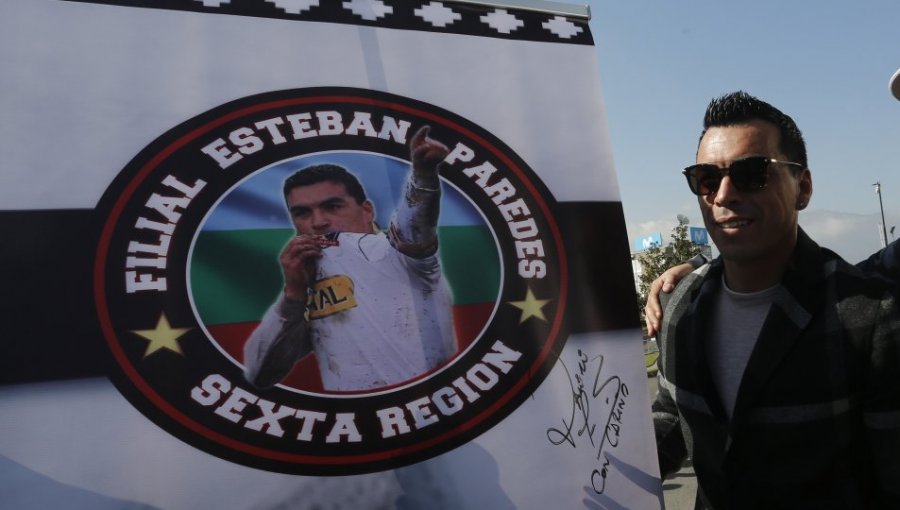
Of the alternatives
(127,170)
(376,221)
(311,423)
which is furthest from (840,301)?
(127,170)

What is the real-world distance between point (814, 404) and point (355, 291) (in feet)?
4.08

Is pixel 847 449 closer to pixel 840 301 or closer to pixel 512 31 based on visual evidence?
pixel 840 301

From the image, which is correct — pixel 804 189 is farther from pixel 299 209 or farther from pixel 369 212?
pixel 299 209

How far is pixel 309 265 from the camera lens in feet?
5.51

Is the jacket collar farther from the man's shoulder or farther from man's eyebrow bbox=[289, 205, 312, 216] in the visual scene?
man's eyebrow bbox=[289, 205, 312, 216]

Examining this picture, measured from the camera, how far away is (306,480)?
1.54 metres

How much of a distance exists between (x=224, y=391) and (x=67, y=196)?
65cm

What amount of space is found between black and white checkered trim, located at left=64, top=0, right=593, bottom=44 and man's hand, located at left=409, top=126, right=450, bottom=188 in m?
0.39

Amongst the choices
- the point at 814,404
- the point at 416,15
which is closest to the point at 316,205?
the point at 416,15

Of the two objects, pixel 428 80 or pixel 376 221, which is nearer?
pixel 376 221

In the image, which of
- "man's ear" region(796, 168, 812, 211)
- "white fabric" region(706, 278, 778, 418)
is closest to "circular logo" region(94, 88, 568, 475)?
"white fabric" region(706, 278, 778, 418)

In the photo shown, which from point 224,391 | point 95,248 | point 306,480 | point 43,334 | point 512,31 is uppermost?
point 512,31
